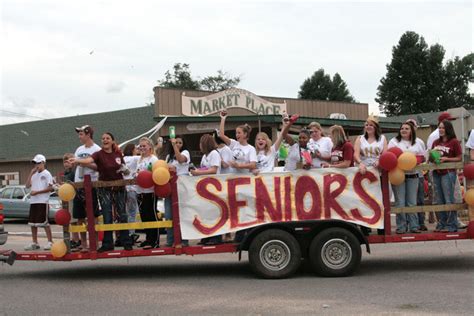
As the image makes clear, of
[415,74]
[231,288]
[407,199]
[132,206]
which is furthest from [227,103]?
[415,74]

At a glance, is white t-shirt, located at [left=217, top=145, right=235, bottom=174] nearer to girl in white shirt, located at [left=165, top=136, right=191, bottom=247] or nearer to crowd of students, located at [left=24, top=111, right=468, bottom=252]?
crowd of students, located at [left=24, top=111, right=468, bottom=252]

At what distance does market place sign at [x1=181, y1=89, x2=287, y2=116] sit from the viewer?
23.1 m

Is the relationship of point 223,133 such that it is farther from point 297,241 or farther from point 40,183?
point 40,183

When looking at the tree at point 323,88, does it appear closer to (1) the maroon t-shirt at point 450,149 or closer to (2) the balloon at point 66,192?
(1) the maroon t-shirt at point 450,149

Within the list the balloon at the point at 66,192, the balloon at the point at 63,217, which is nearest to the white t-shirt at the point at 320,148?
the balloon at the point at 66,192

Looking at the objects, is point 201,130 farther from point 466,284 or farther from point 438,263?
point 466,284

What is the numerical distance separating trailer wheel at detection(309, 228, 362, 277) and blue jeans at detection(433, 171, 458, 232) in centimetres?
152

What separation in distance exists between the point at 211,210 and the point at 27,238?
889 centimetres

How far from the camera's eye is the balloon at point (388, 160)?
8141mm

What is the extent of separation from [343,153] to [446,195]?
62.9 inches

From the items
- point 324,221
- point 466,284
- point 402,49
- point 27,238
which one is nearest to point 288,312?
point 324,221

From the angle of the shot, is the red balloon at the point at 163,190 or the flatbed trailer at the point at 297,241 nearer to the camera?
the flatbed trailer at the point at 297,241

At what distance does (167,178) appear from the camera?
26.9 feet

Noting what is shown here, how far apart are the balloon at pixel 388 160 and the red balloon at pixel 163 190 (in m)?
2.97
